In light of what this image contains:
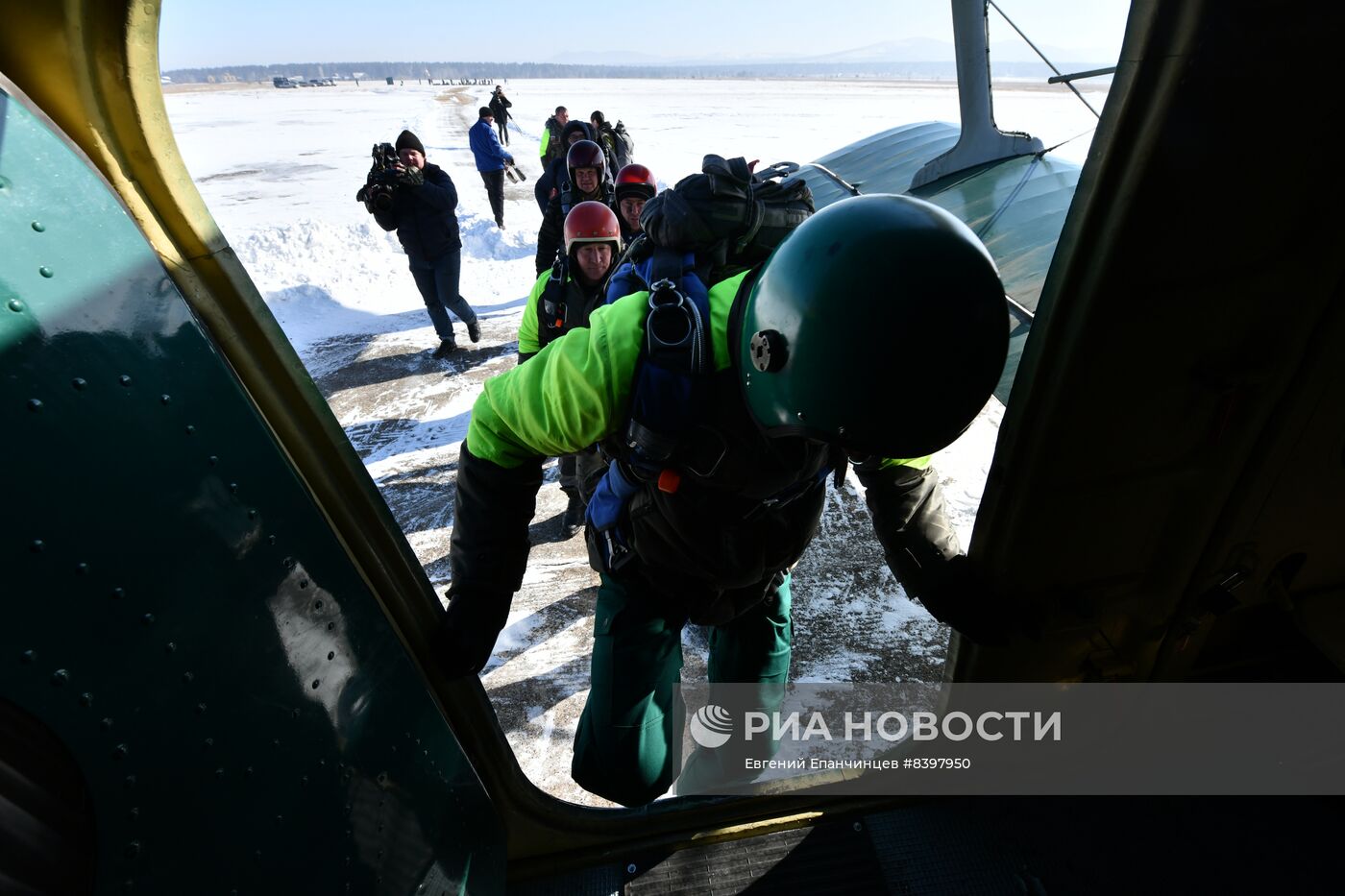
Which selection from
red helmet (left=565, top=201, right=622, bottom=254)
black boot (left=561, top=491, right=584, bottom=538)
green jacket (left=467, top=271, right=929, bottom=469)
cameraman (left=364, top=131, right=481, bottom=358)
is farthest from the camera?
cameraman (left=364, top=131, right=481, bottom=358)

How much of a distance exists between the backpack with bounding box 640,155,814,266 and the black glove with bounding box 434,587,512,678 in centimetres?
110

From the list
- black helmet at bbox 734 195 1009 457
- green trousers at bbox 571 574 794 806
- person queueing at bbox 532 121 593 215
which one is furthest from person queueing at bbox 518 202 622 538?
person queueing at bbox 532 121 593 215

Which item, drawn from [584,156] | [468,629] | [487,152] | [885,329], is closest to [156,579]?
[468,629]

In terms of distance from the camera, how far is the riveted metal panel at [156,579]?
0.77 metres

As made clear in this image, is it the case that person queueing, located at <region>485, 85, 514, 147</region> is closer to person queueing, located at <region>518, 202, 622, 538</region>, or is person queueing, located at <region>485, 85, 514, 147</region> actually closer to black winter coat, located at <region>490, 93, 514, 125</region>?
black winter coat, located at <region>490, 93, 514, 125</region>

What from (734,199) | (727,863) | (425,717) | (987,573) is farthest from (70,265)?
(727,863)

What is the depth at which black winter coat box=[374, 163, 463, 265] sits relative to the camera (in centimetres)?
540

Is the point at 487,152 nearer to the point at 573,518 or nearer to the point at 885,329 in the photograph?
the point at 573,518

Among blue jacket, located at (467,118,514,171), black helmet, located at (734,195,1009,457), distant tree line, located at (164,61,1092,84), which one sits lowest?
distant tree line, located at (164,61,1092,84)

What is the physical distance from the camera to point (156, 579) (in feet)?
2.89

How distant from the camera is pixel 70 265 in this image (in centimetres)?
82

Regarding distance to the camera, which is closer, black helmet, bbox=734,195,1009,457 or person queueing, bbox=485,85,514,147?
black helmet, bbox=734,195,1009,457

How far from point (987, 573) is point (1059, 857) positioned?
2.68 feet

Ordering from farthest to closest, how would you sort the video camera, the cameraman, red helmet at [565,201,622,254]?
1. the cameraman
2. the video camera
3. red helmet at [565,201,622,254]
